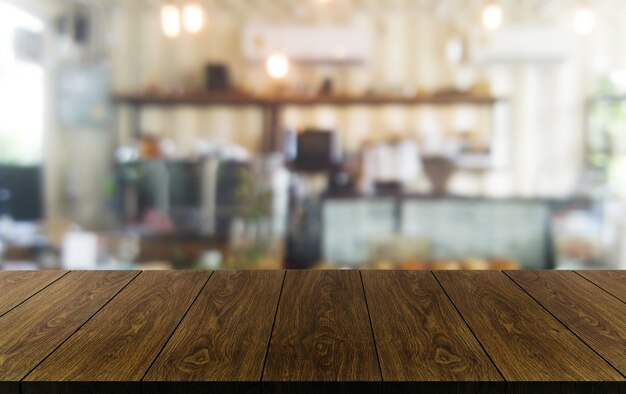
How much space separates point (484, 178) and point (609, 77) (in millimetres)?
1977

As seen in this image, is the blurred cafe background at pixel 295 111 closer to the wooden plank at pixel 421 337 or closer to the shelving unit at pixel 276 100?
the shelving unit at pixel 276 100

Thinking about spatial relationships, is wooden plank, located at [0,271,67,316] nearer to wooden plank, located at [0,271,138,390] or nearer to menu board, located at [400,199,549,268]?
wooden plank, located at [0,271,138,390]

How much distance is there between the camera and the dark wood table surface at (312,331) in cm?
108

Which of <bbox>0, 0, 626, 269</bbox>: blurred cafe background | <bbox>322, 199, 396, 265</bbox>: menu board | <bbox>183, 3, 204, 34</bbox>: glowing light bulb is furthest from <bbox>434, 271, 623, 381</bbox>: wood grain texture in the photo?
<bbox>0, 0, 626, 269</bbox>: blurred cafe background

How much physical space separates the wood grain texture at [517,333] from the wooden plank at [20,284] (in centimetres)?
97

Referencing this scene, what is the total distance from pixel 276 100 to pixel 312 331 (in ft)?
22.4

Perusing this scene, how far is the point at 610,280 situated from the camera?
5.59 ft

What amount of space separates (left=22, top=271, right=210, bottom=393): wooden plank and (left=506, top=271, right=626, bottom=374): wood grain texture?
79 centimetres

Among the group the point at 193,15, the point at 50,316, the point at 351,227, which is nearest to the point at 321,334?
the point at 50,316

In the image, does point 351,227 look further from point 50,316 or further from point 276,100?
point 276,100

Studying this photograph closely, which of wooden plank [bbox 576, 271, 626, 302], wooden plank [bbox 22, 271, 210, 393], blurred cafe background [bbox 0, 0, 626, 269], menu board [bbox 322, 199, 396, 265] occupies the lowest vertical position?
menu board [bbox 322, 199, 396, 265]

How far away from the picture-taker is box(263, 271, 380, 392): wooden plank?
1.10 metres

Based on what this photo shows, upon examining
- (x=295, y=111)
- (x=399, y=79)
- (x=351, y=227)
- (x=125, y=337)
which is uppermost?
(x=399, y=79)

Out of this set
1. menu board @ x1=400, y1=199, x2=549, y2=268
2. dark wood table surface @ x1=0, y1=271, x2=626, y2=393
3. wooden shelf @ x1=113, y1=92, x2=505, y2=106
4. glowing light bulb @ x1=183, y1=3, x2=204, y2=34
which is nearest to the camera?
dark wood table surface @ x1=0, y1=271, x2=626, y2=393
